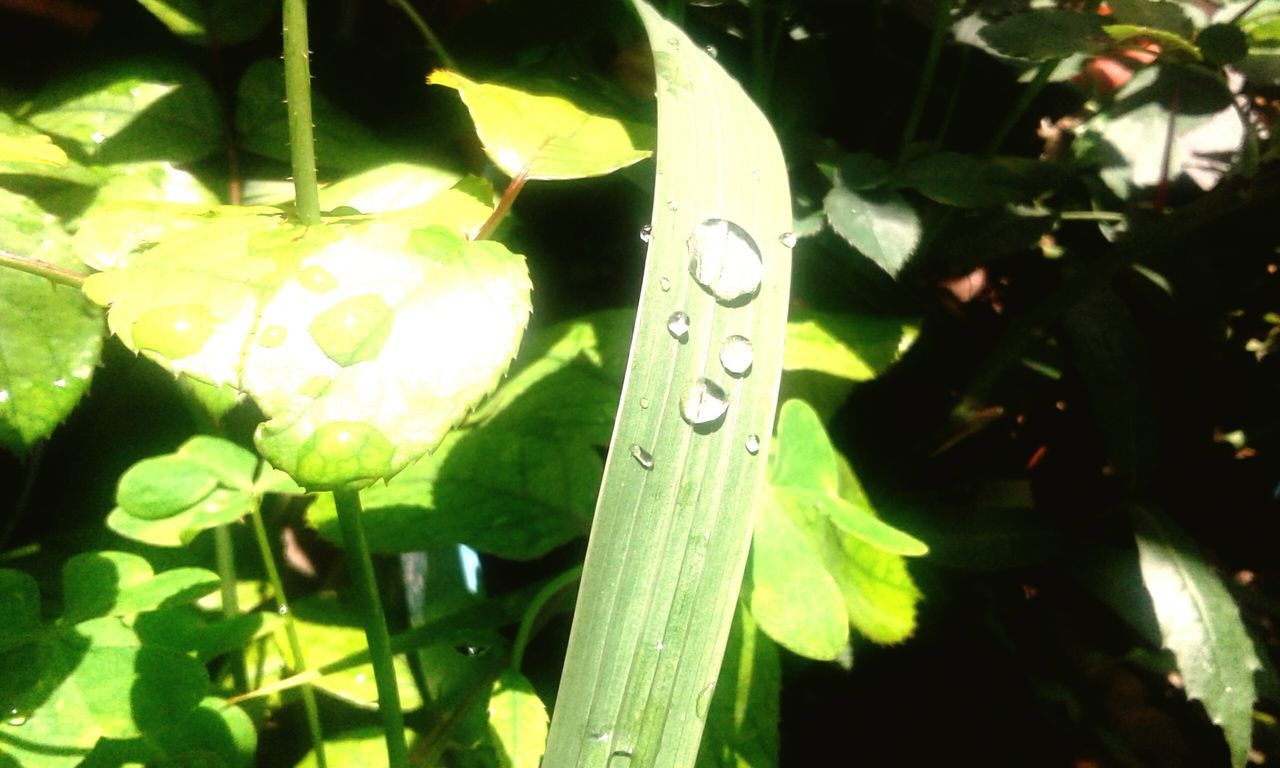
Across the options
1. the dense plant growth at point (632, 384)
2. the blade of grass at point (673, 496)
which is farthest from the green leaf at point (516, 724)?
the blade of grass at point (673, 496)

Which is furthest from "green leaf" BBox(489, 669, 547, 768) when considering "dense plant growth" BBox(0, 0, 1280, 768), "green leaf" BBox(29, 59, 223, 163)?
"green leaf" BBox(29, 59, 223, 163)

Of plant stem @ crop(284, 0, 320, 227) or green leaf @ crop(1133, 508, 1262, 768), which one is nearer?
plant stem @ crop(284, 0, 320, 227)

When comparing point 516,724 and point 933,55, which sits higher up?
point 933,55

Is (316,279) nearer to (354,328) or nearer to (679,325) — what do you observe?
(354,328)

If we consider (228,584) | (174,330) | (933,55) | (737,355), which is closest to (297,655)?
(228,584)

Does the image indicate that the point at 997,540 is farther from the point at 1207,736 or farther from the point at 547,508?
the point at 547,508

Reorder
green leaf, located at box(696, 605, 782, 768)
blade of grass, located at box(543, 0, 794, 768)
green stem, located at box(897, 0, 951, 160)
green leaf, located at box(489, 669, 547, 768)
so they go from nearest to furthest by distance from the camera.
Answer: blade of grass, located at box(543, 0, 794, 768) < green leaf, located at box(489, 669, 547, 768) < green leaf, located at box(696, 605, 782, 768) < green stem, located at box(897, 0, 951, 160)

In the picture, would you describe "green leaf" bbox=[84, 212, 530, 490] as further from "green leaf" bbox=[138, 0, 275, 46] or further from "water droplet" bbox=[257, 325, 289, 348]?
"green leaf" bbox=[138, 0, 275, 46]
